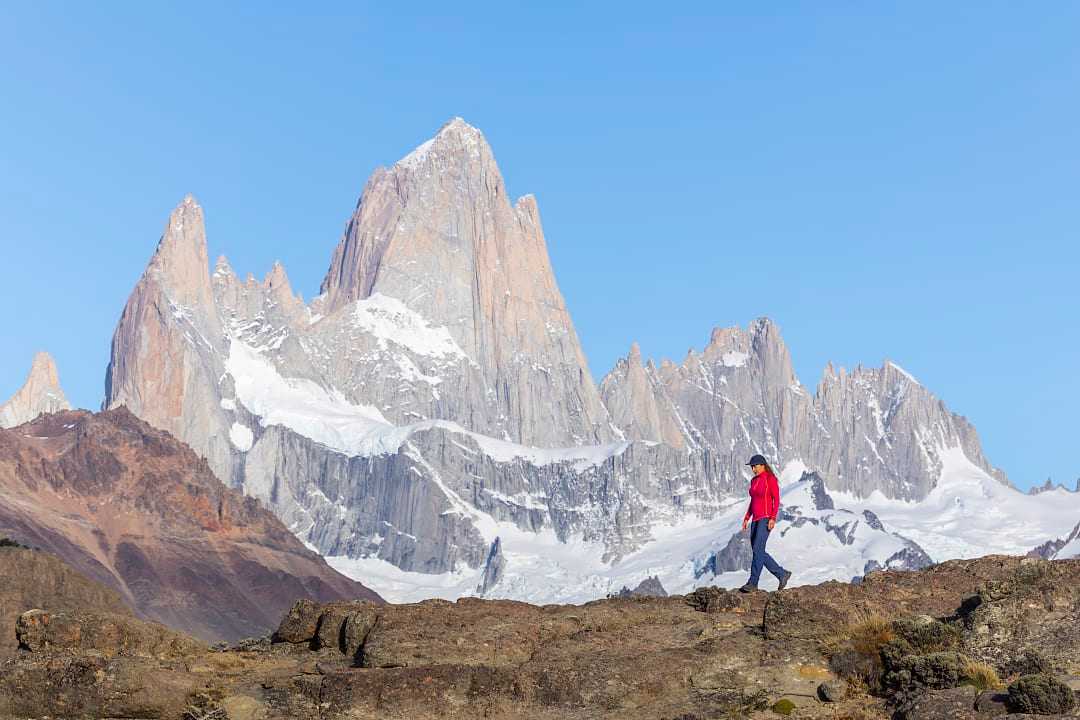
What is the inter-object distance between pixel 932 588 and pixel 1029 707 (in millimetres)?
8933

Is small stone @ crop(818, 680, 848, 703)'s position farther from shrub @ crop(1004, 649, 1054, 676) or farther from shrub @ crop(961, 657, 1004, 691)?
shrub @ crop(1004, 649, 1054, 676)

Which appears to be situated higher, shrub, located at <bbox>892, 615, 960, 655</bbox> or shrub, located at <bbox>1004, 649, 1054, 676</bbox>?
shrub, located at <bbox>892, 615, 960, 655</bbox>

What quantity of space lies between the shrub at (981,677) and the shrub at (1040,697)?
1.61 meters

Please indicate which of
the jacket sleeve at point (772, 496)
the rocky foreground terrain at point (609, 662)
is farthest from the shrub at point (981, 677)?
the jacket sleeve at point (772, 496)

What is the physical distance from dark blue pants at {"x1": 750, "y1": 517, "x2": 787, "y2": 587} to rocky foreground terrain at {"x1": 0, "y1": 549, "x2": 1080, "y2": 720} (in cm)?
255

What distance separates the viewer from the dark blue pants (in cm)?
3372

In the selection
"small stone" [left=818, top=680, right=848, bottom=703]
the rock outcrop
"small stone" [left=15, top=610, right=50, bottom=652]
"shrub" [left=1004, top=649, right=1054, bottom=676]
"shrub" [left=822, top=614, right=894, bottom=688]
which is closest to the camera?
"shrub" [left=1004, top=649, right=1054, bottom=676]

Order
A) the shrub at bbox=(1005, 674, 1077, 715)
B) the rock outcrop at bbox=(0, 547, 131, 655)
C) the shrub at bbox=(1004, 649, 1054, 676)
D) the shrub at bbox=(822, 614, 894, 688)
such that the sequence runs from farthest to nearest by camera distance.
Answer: the rock outcrop at bbox=(0, 547, 131, 655) < the shrub at bbox=(822, 614, 894, 688) < the shrub at bbox=(1004, 649, 1054, 676) < the shrub at bbox=(1005, 674, 1077, 715)

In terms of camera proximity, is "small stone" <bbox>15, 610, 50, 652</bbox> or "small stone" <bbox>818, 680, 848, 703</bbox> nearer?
"small stone" <bbox>818, 680, 848, 703</bbox>

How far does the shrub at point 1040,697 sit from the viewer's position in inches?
894

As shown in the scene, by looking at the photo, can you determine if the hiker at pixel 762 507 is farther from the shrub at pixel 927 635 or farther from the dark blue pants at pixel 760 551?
the shrub at pixel 927 635

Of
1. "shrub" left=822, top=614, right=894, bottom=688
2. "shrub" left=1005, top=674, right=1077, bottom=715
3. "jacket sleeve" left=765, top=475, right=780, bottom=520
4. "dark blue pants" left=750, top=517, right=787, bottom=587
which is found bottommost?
"shrub" left=1005, top=674, right=1077, bottom=715

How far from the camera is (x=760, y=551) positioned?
3397 centimetres

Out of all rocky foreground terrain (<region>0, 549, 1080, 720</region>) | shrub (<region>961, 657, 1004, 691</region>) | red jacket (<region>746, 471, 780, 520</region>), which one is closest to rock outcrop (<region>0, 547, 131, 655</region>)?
rocky foreground terrain (<region>0, 549, 1080, 720</region>)
